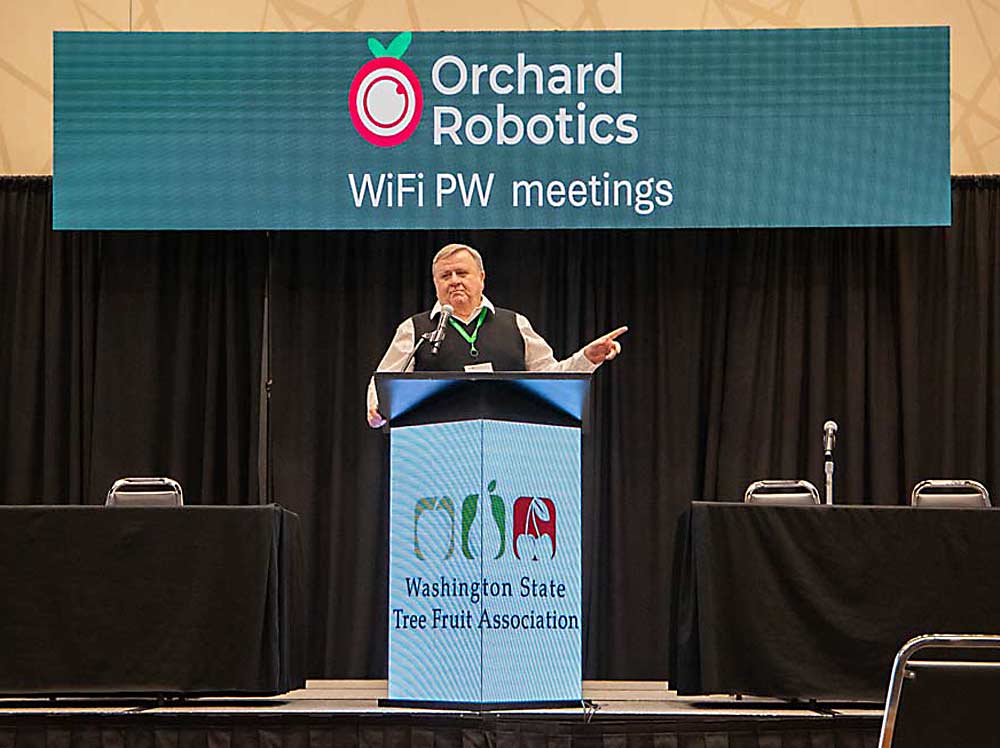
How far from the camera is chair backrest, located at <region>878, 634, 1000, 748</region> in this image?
8.66ft

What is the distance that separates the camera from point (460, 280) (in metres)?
5.42

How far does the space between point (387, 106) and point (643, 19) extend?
140 centimetres

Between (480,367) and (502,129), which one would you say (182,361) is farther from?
(480,367)

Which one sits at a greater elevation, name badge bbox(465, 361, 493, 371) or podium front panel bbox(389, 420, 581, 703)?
name badge bbox(465, 361, 493, 371)

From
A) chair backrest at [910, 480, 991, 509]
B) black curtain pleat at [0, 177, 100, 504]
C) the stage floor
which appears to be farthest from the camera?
black curtain pleat at [0, 177, 100, 504]

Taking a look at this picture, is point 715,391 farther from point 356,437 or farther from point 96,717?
point 96,717

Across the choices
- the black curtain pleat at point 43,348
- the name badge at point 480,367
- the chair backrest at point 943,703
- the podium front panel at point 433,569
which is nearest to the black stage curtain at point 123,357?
the black curtain pleat at point 43,348

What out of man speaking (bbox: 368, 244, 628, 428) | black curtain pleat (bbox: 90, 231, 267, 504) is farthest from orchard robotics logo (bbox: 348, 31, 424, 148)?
man speaking (bbox: 368, 244, 628, 428)

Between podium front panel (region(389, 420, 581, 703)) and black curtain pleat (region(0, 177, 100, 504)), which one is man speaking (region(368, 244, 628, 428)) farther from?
black curtain pleat (region(0, 177, 100, 504))

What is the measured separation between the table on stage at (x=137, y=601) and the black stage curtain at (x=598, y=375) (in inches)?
89.9

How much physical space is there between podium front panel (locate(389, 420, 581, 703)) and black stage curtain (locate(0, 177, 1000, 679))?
103 inches

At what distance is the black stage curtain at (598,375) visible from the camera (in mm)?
6871

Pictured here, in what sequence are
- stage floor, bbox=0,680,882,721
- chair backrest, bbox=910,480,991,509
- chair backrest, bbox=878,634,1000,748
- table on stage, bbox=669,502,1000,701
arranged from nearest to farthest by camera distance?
chair backrest, bbox=878,634,1000,748 < stage floor, bbox=0,680,882,721 < table on stage, bbox=669,502,1000,701 < chair backrest, bbox=910,480,991,509

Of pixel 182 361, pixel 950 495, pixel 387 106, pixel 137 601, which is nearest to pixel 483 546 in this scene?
pixel 137 601
